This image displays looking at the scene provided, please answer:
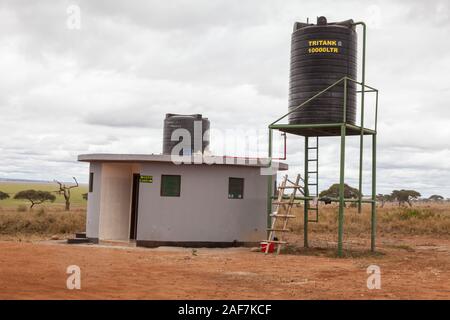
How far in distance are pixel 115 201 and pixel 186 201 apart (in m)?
2.88

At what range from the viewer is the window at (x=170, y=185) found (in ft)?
60.2

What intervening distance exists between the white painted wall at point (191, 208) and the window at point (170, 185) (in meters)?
0.12

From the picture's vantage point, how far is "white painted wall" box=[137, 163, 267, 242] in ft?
59.9

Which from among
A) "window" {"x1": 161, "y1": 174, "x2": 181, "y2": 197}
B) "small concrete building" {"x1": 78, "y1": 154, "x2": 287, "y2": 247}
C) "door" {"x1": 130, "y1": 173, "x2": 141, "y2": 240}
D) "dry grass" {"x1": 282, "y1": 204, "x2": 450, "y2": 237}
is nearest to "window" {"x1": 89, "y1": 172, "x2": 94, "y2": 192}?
"small concrete building" {"x1": 78, "y1": 154, "x2": 287, "y2": 247}

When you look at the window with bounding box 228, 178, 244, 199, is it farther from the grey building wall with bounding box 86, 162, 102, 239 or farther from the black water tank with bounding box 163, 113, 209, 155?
the black water tank with bounding box 163, 113, 209, 155

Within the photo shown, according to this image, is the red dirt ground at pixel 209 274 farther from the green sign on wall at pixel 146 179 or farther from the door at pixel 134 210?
the door at pixel 134 210

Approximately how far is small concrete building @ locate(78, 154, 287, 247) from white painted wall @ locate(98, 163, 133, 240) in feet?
0.11

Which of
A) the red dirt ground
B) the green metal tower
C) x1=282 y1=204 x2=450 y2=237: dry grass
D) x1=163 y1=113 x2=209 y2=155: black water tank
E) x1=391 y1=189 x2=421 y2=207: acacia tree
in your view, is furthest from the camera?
x1=391 y1=189 x2=421 y2=207: acacia tree

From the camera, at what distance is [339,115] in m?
17.2

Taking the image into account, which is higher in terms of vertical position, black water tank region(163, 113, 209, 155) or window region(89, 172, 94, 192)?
black water tank region(163, 113, 209, 155)

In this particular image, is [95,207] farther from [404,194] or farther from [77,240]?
[404,194]

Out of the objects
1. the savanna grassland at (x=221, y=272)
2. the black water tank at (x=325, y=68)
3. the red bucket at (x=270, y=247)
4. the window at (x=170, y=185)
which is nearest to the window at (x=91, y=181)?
the savanna grassland at (x=221, y=272)
